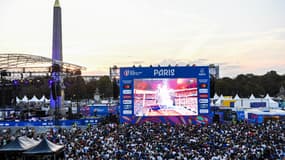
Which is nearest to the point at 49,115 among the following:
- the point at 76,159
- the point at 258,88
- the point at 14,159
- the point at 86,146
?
the point at 86,146

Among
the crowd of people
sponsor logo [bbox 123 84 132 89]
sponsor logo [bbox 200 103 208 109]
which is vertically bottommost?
the crowd of people

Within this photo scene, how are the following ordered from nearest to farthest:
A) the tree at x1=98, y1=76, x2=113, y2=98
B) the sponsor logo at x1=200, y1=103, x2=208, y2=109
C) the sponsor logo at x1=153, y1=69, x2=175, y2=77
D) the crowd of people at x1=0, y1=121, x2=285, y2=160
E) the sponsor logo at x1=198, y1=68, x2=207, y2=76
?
the crowd of people at x1=0, y1=121, x2=285, y2=160 → the sponsor logo at x1=200, y1=103, x2=208, y2=109 → the sponsor logo at x1=198, y1=68, x2=207, y2=76 → the sponsor logo at x1=153, y1=69, x2=175, y2=77 → the tree at x1=98, y1=76, x2=113, y2=98

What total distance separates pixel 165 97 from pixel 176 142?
8.50 m

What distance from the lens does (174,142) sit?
20141 millimetres

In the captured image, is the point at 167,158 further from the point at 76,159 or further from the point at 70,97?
the point at 70,97

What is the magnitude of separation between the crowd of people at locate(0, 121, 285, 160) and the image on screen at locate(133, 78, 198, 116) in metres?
2.60

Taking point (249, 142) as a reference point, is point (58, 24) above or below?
above

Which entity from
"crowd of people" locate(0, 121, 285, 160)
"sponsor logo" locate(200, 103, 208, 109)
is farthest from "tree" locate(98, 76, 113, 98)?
"crowd of people" locate(0, 121, 285, 160)

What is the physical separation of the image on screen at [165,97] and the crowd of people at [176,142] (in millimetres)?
2603

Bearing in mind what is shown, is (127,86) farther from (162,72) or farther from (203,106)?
(203,106)

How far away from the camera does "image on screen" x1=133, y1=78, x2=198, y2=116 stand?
1123 inches

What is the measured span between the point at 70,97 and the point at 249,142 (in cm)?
6366

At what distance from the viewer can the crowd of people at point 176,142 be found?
17016 millimetres

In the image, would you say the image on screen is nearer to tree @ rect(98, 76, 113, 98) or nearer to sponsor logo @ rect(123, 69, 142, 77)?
sponsor logo @ rect(123, 69, 142, 77)
